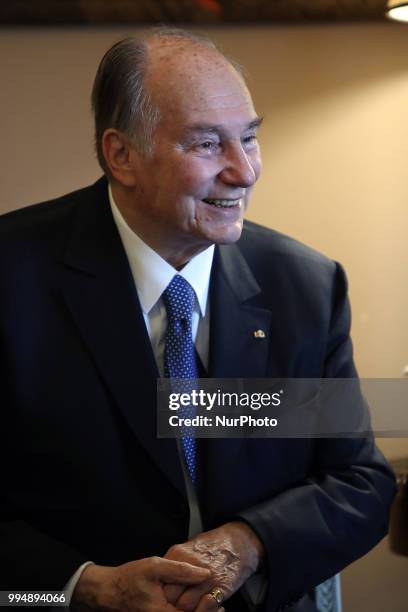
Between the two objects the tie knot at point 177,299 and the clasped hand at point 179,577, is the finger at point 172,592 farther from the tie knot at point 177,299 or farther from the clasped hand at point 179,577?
the tie knot at point 177,299

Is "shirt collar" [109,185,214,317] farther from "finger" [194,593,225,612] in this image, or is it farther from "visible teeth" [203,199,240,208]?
"finger" [194,593,225,612]

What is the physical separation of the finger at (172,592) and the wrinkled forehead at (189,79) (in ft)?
1.85

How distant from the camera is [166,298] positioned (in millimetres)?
1176

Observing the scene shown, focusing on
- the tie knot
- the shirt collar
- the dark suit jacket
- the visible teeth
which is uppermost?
the visible teeth

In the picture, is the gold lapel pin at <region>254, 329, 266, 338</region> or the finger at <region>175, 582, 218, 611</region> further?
the gold lapel pin at <region>254, 329, 266, 338</region>

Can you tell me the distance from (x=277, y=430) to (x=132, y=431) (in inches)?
7.6

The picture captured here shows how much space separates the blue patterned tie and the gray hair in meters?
0.18

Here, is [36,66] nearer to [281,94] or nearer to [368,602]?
[281,94]

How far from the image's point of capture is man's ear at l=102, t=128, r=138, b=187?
45.3 inches

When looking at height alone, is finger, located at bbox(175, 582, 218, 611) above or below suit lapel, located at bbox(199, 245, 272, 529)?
below

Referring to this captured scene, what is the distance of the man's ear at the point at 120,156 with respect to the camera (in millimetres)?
1151

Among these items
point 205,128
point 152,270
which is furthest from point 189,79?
point 152,270

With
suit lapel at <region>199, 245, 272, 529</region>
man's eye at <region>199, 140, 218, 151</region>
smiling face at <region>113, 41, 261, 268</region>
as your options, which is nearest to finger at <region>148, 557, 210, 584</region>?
suit lapel at <region>199, 245, 272, 529</region>

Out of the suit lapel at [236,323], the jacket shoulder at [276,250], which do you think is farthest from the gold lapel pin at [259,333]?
the jacket shoulder at [276,250]
